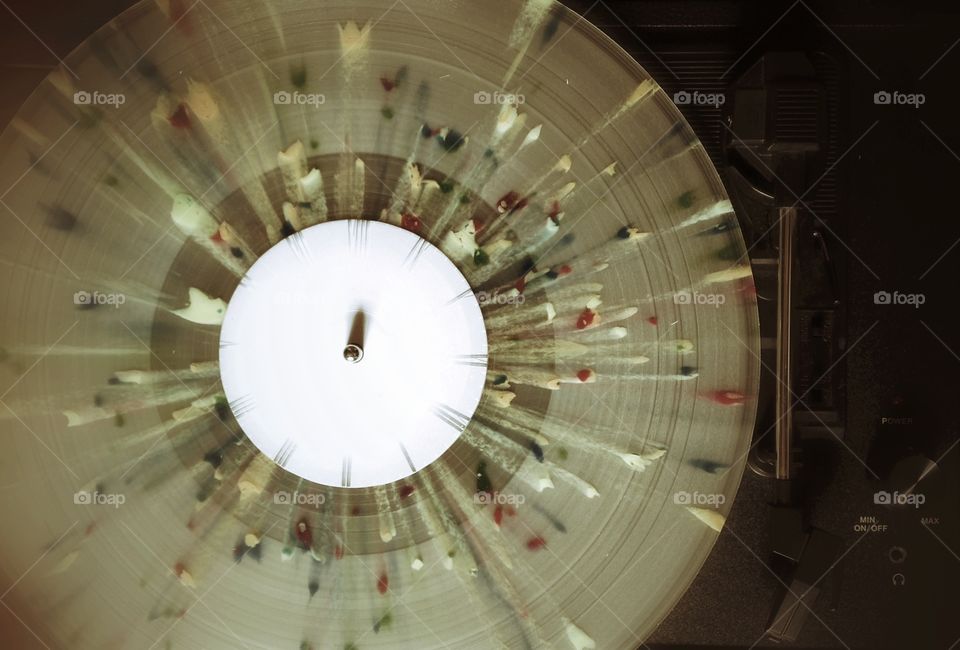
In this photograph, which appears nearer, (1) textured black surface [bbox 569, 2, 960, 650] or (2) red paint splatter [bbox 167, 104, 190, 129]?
(2) red paint splatter [bbox 167, 104, 190, 129]

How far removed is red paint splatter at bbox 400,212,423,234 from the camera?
37.1 inches

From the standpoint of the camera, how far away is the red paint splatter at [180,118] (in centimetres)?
93

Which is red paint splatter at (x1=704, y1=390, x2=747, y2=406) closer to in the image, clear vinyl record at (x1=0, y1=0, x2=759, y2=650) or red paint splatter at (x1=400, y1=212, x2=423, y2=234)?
clear vinyl record at (x1=0, y1=0, x2=759, y2=650)

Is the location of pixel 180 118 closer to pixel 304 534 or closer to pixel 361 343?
pixel 361 343

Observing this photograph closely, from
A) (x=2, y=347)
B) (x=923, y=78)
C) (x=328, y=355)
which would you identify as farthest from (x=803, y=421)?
(x=2, y=347)

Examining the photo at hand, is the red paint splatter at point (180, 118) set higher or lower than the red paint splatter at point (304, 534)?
higher

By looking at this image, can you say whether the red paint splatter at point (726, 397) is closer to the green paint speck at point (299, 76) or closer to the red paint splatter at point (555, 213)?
the red paint splatter at point (555, 213)

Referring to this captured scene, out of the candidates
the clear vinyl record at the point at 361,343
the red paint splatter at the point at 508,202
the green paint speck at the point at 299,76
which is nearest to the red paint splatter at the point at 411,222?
the clear vinyl record at the point at 361,343

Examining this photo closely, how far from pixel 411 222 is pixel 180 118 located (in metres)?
0.35

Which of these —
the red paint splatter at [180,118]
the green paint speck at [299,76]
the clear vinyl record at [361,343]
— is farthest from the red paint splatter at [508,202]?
the red paint splatter at [180,118]

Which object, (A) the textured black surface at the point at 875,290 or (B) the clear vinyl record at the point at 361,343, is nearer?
(B) the clear vinyl record at the point at 361,343

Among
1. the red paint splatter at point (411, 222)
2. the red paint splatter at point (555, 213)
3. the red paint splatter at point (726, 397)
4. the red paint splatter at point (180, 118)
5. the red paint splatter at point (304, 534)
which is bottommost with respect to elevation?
the red paint splatter at point (304, 534)

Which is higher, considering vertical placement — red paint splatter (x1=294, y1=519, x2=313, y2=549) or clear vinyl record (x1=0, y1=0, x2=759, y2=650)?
clear vinyl record (x1=0, y1=0, x2=759, y2=650)

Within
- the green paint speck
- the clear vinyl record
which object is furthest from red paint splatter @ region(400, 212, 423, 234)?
the green paint speck
